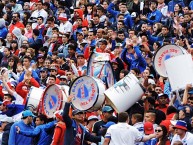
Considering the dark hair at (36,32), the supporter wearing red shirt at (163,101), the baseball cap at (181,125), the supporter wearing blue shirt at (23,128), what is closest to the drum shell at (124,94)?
the supporter wearing red shirt at (163,101)

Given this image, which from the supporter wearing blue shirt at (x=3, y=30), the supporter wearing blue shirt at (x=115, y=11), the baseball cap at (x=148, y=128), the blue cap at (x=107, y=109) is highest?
the blue cap at (x=107, y=109)

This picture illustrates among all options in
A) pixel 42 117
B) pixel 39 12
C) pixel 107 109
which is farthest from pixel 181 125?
pixel 39 12

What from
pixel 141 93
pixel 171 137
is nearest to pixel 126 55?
pixel 141 93

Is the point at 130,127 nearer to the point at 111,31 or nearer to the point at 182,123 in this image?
the point at 182,123

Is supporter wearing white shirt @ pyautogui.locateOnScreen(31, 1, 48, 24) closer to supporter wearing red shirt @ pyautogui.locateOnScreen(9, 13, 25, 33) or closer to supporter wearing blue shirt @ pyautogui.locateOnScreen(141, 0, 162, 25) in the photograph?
supporter wearing red shirt @ pyautogui.locateOnScreen(9, 13, 25, 33)

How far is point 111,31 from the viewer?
26.2m

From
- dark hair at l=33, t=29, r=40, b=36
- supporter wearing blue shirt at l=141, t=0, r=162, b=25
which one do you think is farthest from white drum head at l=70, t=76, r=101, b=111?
dark hair at l=33, t=29, r=40, b=36

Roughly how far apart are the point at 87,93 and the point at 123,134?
84.6 inches

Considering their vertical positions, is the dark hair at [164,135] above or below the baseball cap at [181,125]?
below

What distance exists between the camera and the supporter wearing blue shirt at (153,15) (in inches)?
1086

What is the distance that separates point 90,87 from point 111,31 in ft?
20.4

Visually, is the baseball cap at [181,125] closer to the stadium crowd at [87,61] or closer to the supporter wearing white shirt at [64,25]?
the stadium crowd at [87,61]

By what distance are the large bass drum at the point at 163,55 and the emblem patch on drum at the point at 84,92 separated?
2011mm

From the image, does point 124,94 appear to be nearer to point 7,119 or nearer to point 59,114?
point 59,114
